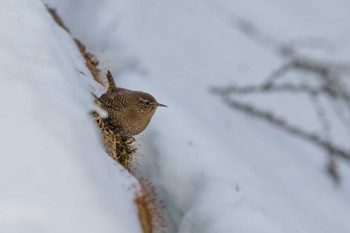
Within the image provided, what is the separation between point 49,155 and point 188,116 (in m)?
2.83

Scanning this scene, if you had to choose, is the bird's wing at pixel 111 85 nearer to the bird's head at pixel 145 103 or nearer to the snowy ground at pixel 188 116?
the bird's head at pixel 145 103

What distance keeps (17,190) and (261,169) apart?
3316 millimetres

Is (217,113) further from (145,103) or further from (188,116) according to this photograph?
(145,103)

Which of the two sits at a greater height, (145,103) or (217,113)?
(145,103)

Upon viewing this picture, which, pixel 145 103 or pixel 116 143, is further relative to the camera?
pixel 145 103

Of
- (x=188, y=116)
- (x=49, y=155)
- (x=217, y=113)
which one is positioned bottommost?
(x=217, y=113)

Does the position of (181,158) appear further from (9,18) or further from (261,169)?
(9,18)

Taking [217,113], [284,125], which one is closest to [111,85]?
[217,113]

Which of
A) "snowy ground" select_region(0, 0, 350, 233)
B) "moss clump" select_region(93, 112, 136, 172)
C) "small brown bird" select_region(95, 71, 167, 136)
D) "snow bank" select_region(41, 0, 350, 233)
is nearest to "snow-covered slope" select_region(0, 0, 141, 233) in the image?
"snowy ground" select_region(0, 0, 350, 233)

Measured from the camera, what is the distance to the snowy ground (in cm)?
212

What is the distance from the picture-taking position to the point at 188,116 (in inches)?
191

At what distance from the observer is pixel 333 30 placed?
25.4 ft

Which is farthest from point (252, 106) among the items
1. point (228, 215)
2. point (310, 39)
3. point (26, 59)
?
point (26, 59)

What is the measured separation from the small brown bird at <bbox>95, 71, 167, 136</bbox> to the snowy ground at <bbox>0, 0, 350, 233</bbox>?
0.23m
